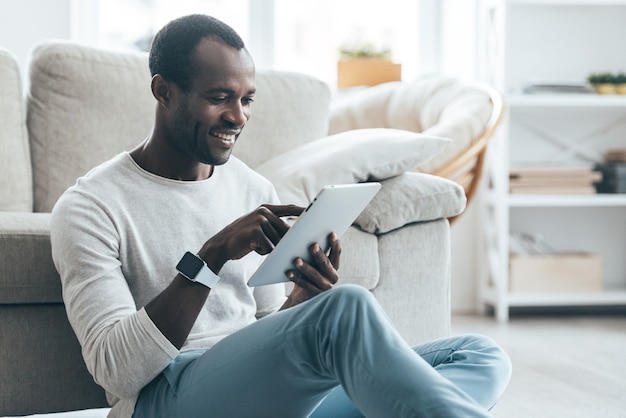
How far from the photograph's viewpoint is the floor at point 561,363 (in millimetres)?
2299

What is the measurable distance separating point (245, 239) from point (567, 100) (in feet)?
9.00

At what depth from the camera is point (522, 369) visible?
9.05 ft

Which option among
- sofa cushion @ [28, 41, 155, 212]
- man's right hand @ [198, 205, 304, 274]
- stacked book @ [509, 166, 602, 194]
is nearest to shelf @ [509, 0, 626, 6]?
stacked book @ [509, 166, 602, 194]

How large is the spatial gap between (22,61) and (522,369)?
6.93 ft

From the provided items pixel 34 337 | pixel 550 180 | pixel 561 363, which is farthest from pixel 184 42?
pixel 550 180

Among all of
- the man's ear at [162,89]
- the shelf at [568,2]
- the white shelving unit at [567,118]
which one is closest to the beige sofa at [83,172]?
the man's ear at [162,89]

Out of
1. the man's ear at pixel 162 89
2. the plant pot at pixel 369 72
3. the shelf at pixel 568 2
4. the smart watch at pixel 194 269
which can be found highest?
the shelf at pixel 568 2

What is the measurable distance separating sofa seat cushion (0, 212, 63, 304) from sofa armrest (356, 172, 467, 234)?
0.72 meters

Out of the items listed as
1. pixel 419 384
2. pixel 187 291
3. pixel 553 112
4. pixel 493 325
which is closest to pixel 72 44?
pixel 187 291

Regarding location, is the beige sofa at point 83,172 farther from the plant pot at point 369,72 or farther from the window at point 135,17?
the window at point 135,17


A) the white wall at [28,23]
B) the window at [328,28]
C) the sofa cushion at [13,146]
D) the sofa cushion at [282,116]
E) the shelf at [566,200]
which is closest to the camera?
the sofa cushion at [13,146]

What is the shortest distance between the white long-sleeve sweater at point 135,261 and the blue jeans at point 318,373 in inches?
2.3

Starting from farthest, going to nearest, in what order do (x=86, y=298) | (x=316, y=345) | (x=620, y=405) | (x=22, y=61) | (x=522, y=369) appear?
(x=22, y=61) → (x=522, y=369) → (x=620, y=405) → (x=86, y=298) → (x=316, y=345)

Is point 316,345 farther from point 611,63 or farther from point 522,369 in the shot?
point 611,63
